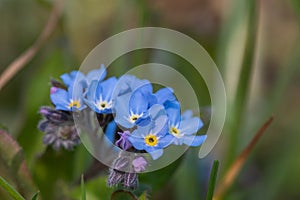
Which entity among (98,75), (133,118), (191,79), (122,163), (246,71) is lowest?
(122,163)

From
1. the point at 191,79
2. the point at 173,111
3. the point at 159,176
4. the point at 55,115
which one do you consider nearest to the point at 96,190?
the point at 159,176

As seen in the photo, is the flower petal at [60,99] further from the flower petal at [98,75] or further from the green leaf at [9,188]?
the green leaf at [9,188]

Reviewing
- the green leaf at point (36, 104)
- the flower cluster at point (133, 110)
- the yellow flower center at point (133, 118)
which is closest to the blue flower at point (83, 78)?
the flower cluster at point (133, 110)

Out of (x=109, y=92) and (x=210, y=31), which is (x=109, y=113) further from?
(x=210, y=31)

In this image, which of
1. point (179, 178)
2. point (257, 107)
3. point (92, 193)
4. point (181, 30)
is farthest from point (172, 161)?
point (181, 30)

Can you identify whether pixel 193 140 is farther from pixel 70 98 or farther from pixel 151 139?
pixel 70 98

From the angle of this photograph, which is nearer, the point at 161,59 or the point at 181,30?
→ the point at 161,59
